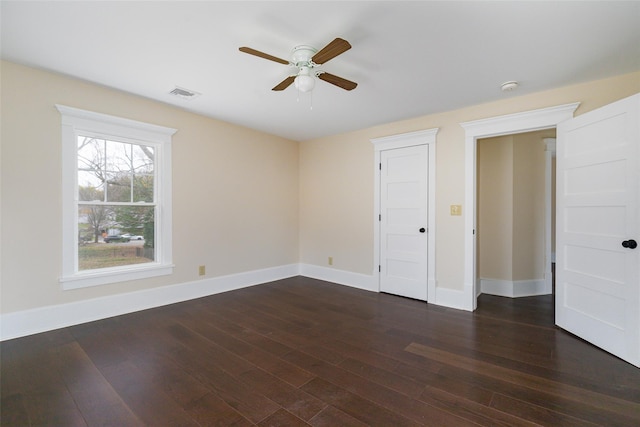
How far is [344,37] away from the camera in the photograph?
215cm

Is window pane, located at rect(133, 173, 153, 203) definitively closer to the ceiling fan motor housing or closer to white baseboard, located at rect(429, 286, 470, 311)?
the ceiling fan motor housing

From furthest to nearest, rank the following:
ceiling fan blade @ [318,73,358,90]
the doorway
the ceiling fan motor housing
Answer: the doorway, ceiling fan blade @ [318,73,358,90], the ceiling fan motor housing

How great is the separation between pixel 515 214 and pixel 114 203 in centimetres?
524

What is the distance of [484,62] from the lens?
98.0 inches

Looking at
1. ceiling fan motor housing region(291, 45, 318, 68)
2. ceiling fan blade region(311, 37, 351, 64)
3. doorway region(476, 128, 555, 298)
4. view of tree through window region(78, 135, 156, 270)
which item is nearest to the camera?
ceiling fan blade region(311, 37, 351, 64)

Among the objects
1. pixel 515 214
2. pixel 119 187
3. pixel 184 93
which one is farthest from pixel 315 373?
pixel 515 214

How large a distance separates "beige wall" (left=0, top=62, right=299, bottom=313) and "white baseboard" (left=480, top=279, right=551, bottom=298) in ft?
10.7

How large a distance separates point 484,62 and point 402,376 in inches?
106

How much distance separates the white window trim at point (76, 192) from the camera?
293 centimetres

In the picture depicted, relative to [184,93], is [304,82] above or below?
below

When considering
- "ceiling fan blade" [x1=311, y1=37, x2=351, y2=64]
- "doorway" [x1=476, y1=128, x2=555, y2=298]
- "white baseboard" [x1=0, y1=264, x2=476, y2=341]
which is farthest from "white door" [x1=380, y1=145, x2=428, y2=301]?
"ceiling fan blade" [x1=311, y1=37, x2=351, y2=64]

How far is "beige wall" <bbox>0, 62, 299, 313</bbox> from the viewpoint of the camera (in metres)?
2.65

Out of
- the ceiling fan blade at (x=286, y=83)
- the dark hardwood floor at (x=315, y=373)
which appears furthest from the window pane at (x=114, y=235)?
the ceiling fan blade at (x=286, y=83)

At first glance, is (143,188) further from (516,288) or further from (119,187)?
(516,288)
